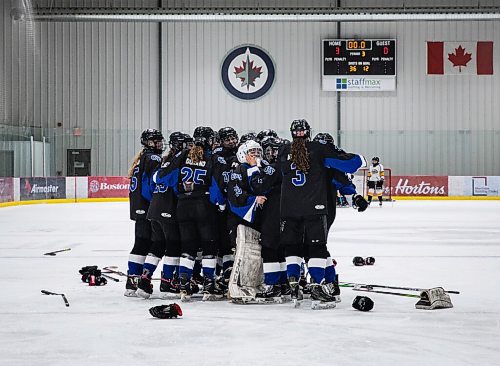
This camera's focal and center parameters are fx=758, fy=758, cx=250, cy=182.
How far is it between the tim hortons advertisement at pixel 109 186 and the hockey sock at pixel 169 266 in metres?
19.9

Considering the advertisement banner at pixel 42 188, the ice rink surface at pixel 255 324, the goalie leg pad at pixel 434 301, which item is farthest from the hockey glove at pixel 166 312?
the advertisement banner at pixel 42 188

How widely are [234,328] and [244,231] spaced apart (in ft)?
4.28

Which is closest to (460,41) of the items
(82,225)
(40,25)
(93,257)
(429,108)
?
(429,108)

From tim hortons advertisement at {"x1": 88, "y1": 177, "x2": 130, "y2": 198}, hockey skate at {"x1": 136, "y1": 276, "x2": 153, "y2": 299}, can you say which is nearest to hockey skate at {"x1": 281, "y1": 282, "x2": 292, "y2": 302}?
hockey skate at {"x1": 136, "y1": 276, "x2": 153, "y2": 299}

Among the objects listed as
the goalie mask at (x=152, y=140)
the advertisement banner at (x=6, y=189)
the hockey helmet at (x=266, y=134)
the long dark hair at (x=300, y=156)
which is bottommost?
the advertisement banner at (x=6, y=189)

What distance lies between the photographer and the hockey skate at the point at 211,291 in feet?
19.7

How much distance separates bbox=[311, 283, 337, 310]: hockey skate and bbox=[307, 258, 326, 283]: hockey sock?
0.24 feet

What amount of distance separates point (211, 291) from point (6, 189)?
17.2 m

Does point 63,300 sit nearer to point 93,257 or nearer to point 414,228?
point 93,257

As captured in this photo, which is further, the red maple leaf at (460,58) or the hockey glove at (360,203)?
the red maple leaf at (460,58)

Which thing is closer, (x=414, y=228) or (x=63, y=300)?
(x=63, y=300)

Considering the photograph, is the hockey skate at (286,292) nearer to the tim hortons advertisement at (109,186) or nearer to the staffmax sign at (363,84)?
the tim hortons advertisement at (109,186)

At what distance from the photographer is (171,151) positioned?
6117mm

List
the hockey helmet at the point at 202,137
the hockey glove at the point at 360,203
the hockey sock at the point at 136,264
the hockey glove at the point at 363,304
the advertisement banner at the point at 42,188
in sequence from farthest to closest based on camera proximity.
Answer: the advertisement banner at the point at 42,188 < the hockey sock at the point at 136,264 < the hockey helmet at the point at 202,137 < the hockey glove at the point at 360,203 < the hockey glove at the point at 363,304
